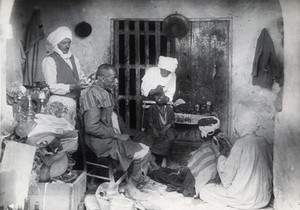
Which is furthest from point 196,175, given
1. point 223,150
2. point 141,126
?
point 141,126

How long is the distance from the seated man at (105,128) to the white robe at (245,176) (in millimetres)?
1123

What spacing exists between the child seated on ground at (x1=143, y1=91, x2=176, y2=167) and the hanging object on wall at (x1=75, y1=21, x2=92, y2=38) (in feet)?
5.59

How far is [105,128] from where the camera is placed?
5.96 metres

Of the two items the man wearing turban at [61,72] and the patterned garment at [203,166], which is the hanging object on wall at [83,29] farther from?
the patterned garment at [203,166]

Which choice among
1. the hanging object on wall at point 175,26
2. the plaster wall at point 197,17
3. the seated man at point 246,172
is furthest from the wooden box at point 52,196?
the hanging object on wall at point 175,26

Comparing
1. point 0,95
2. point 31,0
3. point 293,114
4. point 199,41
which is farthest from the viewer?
point 199,41

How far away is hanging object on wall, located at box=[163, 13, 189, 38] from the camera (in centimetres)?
791

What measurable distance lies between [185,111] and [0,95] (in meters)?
3.52

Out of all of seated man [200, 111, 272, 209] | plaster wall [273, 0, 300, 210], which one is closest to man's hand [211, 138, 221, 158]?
seated man [200, 111, 272, 209]

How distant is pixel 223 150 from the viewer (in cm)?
622

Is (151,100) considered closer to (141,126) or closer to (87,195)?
(141,126)

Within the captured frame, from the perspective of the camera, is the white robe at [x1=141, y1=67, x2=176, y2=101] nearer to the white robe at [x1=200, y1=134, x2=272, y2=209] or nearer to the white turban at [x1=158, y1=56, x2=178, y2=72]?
the white turban at [x1=158, y1=56, x2=178, y2=72]

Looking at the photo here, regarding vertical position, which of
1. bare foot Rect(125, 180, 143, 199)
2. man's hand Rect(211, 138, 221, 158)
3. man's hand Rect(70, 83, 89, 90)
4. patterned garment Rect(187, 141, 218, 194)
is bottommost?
bare foot Rect(125, 180, 143, 199)

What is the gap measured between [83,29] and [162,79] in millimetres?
1683
